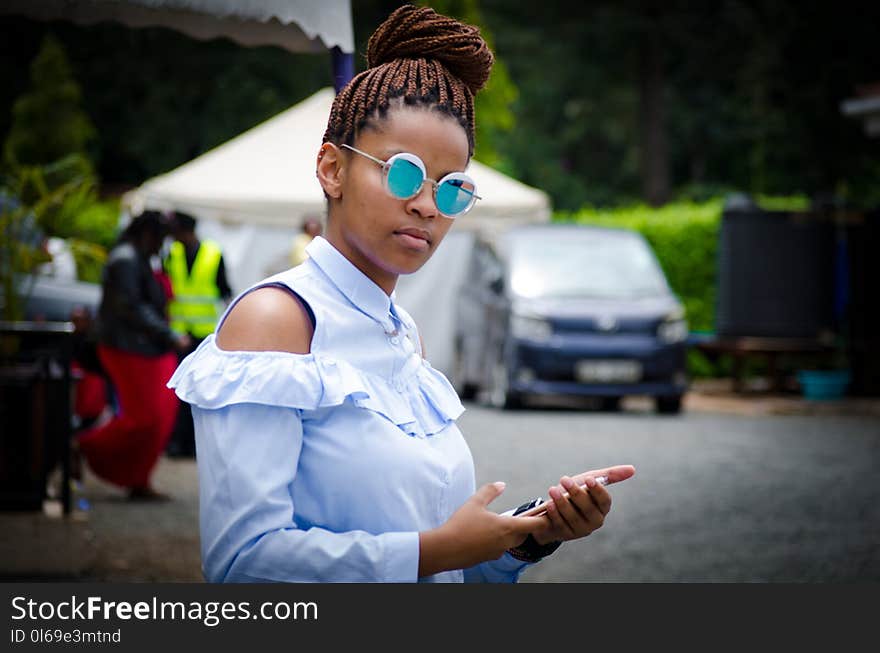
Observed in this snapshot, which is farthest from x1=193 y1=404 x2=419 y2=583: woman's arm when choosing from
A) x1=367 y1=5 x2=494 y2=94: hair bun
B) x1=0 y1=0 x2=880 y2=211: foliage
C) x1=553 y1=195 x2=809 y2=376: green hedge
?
x1=0 y1=0 x2=880 y2=211: foliage

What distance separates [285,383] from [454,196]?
406 mm

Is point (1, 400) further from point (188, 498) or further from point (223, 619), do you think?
point (223, 619)

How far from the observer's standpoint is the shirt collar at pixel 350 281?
2.10 meters

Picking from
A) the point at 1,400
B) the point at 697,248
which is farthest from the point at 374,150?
the point at 697,248

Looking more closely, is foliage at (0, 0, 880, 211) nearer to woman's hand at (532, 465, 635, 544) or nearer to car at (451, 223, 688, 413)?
car at (451, 223, 688, 413)

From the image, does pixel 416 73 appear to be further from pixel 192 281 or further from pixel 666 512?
pixel 192 281

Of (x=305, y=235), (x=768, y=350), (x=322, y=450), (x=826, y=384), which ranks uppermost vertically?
(x=322, y=450)

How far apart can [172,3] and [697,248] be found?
1660 centimetres

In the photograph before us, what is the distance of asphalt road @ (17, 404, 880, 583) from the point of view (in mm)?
6770

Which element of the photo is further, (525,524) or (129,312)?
(129,312)

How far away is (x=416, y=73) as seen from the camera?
2121 millimetres

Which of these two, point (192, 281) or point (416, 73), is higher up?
point (416, 73)

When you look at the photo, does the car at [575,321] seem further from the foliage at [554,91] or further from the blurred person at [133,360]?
the foliage at [554,91]

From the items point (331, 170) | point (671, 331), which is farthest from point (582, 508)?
point (671, 331)
